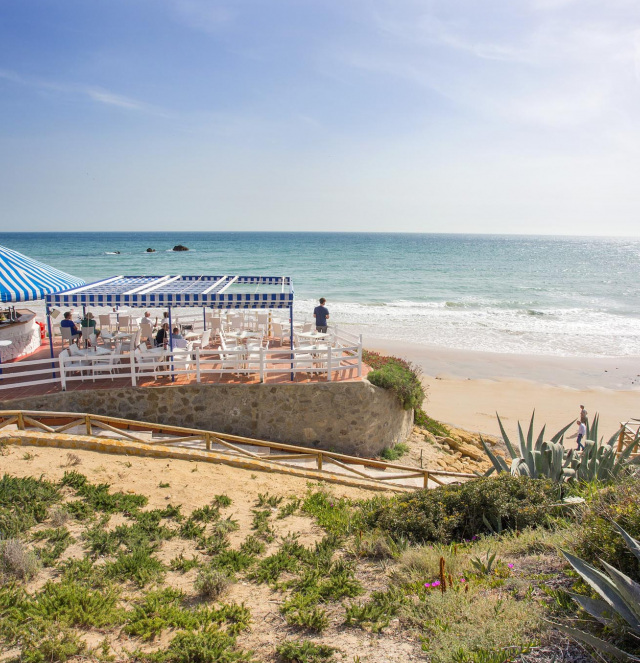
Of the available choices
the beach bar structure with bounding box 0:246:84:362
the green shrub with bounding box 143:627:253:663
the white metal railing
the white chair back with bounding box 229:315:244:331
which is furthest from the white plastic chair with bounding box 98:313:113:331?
the green shrub with bounding box 143:627:253:663

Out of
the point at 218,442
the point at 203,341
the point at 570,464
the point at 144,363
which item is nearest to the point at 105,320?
the point at 203,341

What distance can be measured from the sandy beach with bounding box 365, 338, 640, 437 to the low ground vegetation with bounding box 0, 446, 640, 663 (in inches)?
390

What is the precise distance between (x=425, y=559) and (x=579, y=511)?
7.86 feet

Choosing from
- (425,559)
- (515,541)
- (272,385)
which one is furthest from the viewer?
(272,385)

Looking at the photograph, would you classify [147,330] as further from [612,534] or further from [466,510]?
[612,534]

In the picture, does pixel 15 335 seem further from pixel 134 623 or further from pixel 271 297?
pixel 134 623

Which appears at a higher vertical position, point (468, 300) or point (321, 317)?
point (321, 317)

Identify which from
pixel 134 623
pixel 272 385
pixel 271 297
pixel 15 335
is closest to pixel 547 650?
pixel 134 623

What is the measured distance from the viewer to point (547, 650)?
11.6 ft

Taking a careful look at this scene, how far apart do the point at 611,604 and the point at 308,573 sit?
3121 mm

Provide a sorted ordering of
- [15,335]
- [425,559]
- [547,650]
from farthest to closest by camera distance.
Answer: [15,335], [425,559], [547,650]

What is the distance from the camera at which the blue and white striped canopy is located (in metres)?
12.3

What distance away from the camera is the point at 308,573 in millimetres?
5461

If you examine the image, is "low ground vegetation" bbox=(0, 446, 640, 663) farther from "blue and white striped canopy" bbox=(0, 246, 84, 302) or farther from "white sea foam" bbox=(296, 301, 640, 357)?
"white sea foam" bbox=(296, 301, 640, 357)
